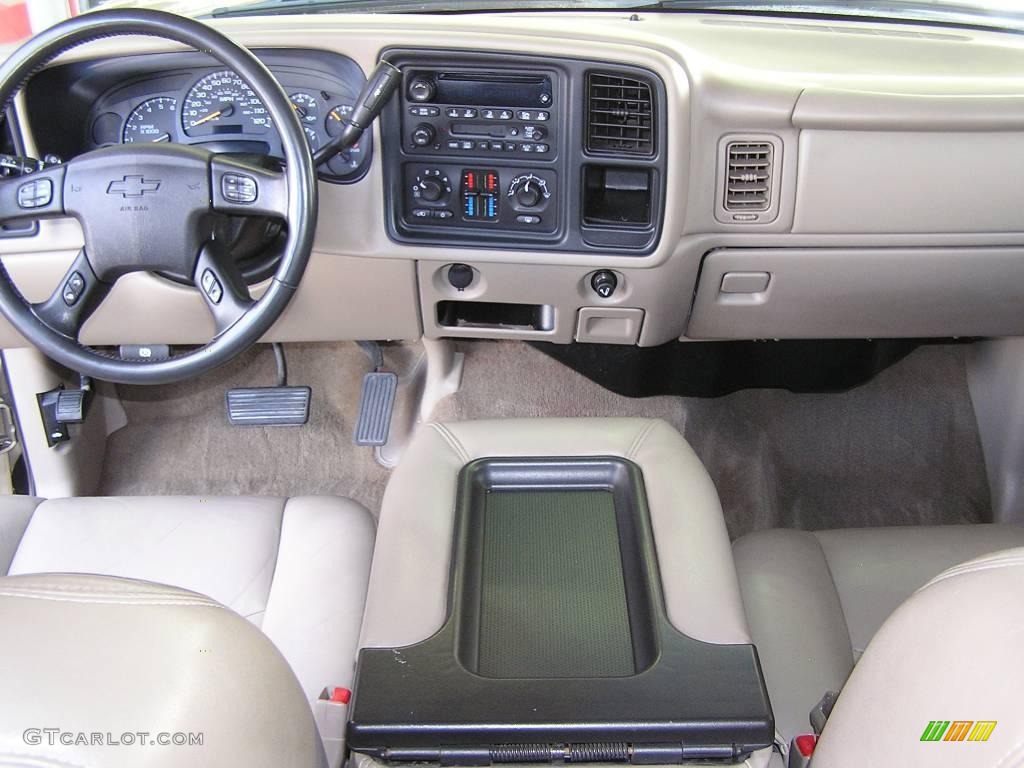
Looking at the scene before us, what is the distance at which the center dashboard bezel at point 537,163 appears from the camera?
1473 millimetres

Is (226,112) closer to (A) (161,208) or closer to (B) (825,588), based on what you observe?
(A) (161,208)

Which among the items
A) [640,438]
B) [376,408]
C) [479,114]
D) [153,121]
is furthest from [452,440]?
[153,121]

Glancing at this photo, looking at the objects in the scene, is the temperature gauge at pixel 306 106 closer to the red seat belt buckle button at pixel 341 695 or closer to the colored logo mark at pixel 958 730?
the red seat belt buckle button at pixel 341 695

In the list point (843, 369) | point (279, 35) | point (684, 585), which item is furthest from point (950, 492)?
point (279, 35)

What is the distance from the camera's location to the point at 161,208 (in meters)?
1.33

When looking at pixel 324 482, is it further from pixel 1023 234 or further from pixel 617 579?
pixel 1023 234

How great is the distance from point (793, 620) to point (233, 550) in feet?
2.67

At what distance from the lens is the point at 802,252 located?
1690mm

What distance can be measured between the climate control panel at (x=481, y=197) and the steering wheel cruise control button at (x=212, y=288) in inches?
15.3

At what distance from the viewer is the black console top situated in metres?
1.02

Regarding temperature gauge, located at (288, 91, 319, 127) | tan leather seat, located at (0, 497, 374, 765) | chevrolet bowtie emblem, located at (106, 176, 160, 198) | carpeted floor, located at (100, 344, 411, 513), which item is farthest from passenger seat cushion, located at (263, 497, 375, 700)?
carpeted floor, located at (100, 344, 411, 513)

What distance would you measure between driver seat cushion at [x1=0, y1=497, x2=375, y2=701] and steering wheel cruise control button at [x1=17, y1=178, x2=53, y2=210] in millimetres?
466

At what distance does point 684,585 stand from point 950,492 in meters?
1.20

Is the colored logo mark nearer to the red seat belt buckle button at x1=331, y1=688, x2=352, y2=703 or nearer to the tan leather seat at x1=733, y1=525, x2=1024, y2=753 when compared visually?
the tan leather seat at x1=733, y1=525, x2=1024, y2=753
